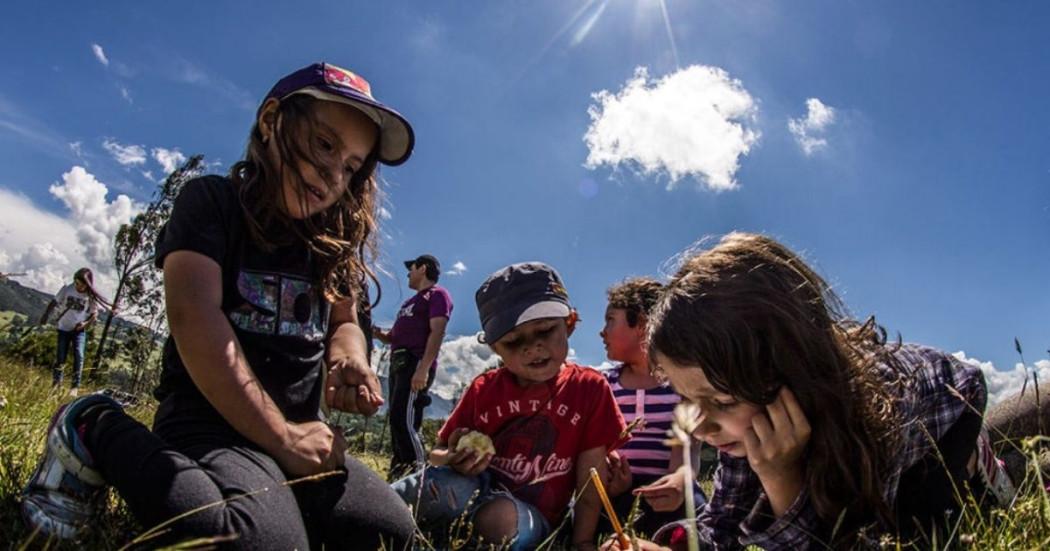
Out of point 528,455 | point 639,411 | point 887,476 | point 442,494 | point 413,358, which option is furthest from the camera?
point 413,358

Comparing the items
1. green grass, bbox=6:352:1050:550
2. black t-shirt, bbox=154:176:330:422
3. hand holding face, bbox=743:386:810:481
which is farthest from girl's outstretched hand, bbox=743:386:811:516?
black t-shirt, bbox=154:176:330:422

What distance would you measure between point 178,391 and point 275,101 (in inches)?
44.2

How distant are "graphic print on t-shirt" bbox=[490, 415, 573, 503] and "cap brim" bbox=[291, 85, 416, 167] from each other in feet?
4.81

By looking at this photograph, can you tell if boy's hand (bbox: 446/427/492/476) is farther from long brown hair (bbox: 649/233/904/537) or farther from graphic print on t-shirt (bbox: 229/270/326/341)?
long brown hair (bbox: 649/233/904/537)

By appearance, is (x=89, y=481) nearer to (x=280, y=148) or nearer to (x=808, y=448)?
(x=280, y=148)

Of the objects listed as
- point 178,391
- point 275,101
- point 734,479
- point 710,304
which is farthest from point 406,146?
point 734,479

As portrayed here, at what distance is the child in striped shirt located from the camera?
3451 millimetres

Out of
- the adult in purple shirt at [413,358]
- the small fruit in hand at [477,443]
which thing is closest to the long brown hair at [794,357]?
the small fruit in hand at [477,443]

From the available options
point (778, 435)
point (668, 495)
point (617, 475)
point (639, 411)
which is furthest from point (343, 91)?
point (639, 411)

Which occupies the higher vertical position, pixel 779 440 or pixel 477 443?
pixel 779 440

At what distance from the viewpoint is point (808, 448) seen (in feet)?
6.34

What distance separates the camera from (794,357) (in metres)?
1.82

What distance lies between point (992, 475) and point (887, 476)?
866mm

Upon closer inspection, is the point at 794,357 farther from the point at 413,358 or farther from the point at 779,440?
A: the point at 413,358
